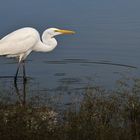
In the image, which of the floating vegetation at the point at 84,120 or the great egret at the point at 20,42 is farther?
the great egret at the point at 20,42

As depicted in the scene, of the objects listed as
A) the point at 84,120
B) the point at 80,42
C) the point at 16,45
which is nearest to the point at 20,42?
the point at 16,45

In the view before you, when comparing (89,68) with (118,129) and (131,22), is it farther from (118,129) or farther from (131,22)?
(118,129)

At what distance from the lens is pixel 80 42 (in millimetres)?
14562

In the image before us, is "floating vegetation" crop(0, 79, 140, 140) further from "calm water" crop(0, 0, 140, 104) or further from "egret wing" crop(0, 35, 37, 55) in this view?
"egret wing" crop(0, 35, 37, 55)

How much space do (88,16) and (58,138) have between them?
11.5 meters

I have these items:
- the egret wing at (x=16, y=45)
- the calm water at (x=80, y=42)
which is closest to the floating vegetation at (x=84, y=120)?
the calm water at (x=80, y=42)

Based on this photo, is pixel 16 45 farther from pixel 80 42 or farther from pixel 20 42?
pixel 80 42

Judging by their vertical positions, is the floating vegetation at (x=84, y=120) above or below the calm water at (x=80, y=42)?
below

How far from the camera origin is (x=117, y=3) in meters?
19.8

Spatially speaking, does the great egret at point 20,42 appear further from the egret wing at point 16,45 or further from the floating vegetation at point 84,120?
the floating vegetation at point 84,120

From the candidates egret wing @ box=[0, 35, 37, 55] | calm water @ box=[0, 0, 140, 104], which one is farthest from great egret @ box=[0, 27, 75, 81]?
calm water @ box=[0, 0, 140, 104]

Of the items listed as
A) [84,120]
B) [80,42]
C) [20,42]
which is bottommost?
[84,120]

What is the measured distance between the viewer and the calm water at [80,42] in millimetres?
11375

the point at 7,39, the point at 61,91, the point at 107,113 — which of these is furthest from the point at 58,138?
the point at 7,39
